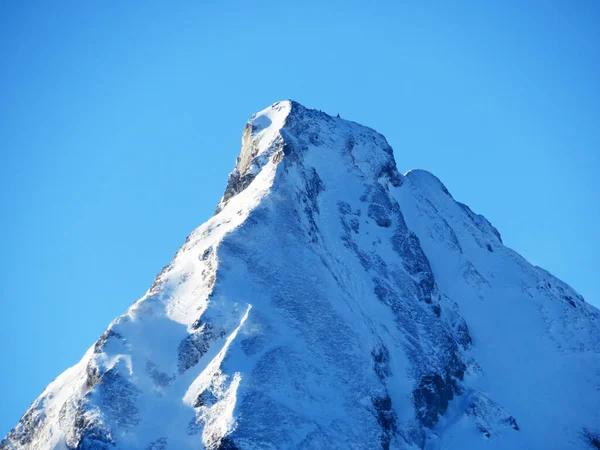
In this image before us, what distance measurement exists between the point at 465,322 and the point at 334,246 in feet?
74.0

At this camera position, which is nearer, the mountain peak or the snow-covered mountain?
the snow-covered mountain

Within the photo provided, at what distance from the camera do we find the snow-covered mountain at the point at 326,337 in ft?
300

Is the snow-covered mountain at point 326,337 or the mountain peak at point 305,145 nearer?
the snow-covered mountain at point 326,337

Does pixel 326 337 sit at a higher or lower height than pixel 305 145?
lower

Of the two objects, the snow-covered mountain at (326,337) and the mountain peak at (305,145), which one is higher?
A: the mountain peak at (305,145)

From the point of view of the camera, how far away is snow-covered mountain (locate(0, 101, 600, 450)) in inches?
3597

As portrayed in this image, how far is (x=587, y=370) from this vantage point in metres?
123

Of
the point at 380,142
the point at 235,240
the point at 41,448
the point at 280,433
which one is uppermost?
the point at 380,142

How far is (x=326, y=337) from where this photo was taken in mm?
101188

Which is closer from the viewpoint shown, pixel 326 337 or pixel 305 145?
pixel 326 337

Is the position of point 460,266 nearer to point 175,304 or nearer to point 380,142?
point 380,142

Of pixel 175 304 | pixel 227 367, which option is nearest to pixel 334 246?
pixel 175 304

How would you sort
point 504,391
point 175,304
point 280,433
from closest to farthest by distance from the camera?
point 280,433, point 175,304, point 504,391

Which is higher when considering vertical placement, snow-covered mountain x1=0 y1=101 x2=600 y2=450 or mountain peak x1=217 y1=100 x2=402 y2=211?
mountain peak x1=217 y1=100 x2=402 y2=211
